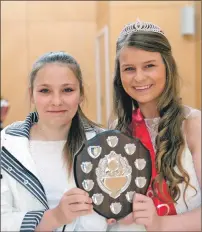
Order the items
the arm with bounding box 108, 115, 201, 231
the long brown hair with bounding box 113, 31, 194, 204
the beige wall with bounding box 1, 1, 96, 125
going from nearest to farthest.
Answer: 1. the arm with bounding box 108, 115, 201, 231
2. the long brown hair with bounding box 113, 31, 194, 204
3. the beige wall with bounding box 1, 1, 96, 125

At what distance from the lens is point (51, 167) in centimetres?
132

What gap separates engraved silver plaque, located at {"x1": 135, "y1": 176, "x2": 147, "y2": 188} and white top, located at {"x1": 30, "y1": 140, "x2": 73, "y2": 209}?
24 centimetres

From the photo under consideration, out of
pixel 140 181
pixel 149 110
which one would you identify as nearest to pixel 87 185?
pixel 140 181

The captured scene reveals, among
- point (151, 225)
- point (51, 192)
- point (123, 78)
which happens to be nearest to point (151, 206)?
point (151, 225)

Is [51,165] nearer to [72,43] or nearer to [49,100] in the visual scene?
[49,100]

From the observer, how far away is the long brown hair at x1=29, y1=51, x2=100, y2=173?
4.40ft

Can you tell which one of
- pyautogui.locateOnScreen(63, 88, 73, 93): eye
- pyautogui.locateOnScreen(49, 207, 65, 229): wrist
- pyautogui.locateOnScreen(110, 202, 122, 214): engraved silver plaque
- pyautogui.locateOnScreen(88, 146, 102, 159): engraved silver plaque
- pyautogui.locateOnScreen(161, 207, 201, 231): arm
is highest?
pyautogui.locateOnScreen(63, 88, 73, 93): eye

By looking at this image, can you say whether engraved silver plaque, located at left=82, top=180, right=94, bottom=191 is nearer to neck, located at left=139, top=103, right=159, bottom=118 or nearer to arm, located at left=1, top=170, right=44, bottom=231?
arm, located at left=1, top=170, right=44, bottom=231

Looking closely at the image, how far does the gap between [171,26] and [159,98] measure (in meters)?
3.68

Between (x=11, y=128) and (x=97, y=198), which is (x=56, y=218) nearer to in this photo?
(x=97, y=198)

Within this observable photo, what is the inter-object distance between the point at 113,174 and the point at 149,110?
374 mm

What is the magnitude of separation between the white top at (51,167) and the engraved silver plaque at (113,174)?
166 mm

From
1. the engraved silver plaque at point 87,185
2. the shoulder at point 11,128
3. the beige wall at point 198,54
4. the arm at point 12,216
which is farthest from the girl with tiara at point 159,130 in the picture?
the beige wall at point 198,54

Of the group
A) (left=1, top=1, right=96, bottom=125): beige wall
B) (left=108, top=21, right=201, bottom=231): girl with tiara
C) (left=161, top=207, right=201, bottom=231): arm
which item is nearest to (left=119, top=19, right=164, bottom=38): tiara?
(left=108, top=21, right=201, bottom=231): girl with tiara
